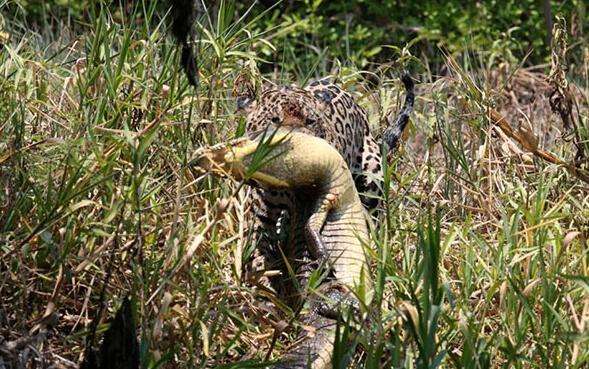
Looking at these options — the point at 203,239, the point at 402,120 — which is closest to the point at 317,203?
the point at 203,239

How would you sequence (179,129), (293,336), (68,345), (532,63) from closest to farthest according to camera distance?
1. (68,345)
2. (293,336)
3. (179,129)
4. (532,63)

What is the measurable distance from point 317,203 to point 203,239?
530 millimetres

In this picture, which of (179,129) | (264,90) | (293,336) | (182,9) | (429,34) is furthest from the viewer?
(429,34)

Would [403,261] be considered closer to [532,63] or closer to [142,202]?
[142,202]

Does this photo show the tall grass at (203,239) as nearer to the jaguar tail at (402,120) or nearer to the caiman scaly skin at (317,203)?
the caiman scaly skin at (317,203)

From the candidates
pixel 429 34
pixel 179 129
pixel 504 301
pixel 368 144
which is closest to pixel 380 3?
pixel 429 34

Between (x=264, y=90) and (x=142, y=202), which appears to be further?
(x=264, y=90)

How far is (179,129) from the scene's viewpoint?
15.3ft

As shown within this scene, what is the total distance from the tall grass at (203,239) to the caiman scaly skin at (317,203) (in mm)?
83

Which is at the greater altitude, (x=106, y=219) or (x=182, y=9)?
(x=182, y=9)

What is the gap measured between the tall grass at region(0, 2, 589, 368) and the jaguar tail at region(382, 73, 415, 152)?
0.19 m

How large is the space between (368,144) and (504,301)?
5.10ft

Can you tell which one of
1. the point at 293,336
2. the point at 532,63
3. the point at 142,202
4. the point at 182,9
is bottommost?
the point at 532,63

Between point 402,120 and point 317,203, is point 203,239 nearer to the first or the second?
point 317,203
